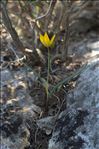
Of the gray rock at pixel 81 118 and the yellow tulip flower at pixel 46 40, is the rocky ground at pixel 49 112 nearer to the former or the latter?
the gray rock at pixel 81 118

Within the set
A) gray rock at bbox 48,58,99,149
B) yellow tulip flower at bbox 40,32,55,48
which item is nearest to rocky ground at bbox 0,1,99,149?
gray rock at bbox 48,58,99,149

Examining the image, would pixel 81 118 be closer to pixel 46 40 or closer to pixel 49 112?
pixel 49 112

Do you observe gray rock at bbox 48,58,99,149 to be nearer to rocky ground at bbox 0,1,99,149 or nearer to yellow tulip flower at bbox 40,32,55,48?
rocky ground at bbox 0,1,99,149

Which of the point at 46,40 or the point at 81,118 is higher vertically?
the point at 46,40

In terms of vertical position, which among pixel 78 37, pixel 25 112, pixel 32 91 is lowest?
pixel 25 112

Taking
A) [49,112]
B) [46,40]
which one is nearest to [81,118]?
[49,112]

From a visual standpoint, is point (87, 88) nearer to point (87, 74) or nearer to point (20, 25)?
Result: point (87, 74)

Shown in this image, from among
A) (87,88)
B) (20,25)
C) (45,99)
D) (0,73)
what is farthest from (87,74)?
(20,25)

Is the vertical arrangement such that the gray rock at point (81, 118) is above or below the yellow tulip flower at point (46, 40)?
below

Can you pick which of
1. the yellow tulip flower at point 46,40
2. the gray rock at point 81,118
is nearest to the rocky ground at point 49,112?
the gray rock at point 81,118
